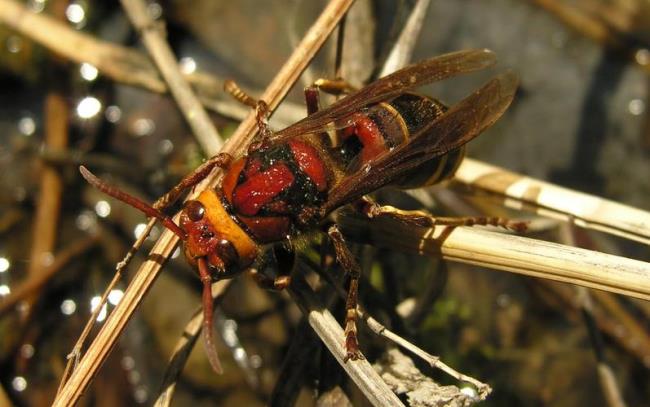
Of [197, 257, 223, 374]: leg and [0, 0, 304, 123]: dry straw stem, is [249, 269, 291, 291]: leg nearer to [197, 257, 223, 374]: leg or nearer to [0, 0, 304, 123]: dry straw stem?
[197, 257, 223, 374]: leg

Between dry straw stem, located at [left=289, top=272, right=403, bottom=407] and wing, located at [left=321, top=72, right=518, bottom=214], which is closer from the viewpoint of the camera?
dry straw stem, located at [left=289, top=272, right=403, bottom=407]

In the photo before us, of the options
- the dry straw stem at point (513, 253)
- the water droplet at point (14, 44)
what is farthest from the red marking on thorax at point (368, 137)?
the water droplet at point (14, 44)

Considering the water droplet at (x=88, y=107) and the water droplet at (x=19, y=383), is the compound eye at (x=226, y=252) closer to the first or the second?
the water droplet at (x=19, y=383)

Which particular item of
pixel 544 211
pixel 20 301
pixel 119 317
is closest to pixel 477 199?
pixel 544 211

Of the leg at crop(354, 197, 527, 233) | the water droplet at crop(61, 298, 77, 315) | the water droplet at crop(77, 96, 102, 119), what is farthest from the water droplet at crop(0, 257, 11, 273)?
the leg at crop(354, 197, 527, 233)

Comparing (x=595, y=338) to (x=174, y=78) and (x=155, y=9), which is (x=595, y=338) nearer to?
(x=174, y=78)

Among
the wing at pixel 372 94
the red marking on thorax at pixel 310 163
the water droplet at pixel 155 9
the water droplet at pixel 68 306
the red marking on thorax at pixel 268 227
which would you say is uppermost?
the water droplet at pixel 155 9
